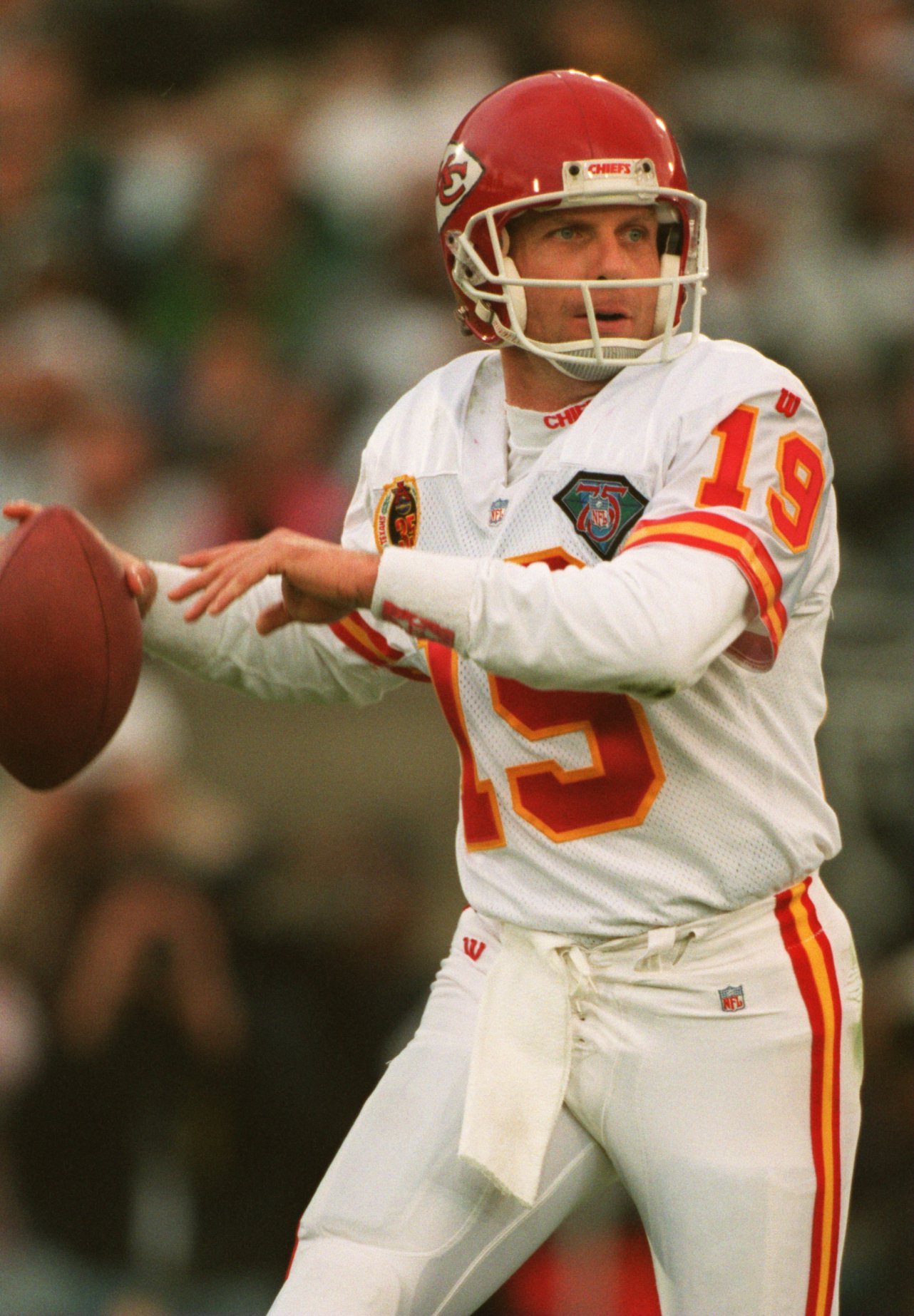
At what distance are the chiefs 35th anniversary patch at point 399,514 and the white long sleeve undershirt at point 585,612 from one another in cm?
40

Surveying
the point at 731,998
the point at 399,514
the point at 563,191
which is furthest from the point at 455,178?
the point at 731,998

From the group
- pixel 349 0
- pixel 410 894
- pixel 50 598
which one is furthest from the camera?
pixel 349 0

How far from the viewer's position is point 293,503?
513 centimetres

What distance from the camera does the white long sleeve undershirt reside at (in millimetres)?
2240

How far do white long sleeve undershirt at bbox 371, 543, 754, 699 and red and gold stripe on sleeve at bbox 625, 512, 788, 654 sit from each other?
0.01 m

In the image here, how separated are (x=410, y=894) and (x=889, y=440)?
170 centimetres

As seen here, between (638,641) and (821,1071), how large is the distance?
0.65 meters

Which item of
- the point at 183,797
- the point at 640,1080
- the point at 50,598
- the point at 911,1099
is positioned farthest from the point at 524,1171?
the point at 183,797

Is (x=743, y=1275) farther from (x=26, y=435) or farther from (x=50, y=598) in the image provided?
(x=26, y=435)

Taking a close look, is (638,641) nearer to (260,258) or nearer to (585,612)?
(585,612)

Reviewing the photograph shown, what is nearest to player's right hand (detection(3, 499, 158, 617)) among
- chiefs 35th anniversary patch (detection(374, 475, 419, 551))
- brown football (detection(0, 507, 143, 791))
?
brown football (detection(0, 507, 143, 791))

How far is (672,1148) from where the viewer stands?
2.42m

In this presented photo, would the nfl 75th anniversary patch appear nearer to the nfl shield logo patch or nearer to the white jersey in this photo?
the white jersey

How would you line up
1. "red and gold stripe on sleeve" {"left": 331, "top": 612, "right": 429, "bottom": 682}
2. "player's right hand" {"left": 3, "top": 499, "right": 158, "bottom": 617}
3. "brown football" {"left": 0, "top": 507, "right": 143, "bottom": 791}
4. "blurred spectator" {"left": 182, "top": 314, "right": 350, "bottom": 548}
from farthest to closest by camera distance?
"blurred spectator" {"left": 182, "top": 314, "right": 350, "bottom": 548}, "red and gold stripe on sleeve" {"left": 331, "top": 612, "right": 429, "bottom": 682}, "player's right hand" {"left": 3, "top": 499, "right": 158, "bottom": 617}, "brown football" {"left": 0, "top": 507, "right": 143, "bottom": 791}
